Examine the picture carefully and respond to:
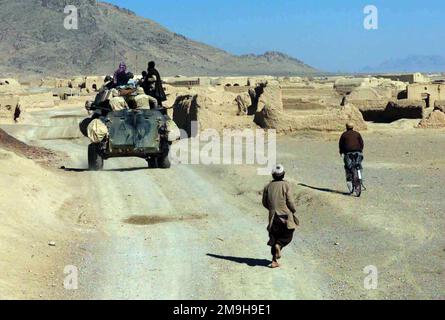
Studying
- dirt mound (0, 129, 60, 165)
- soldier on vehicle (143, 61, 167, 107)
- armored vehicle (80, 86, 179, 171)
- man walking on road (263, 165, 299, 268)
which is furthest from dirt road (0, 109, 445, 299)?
dirt mound (0, 129, 60, 165)

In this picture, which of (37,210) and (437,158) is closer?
(37,210)

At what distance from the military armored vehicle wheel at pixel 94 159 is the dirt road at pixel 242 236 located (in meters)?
0.39

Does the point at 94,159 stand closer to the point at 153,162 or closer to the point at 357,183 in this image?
the point at 153,162

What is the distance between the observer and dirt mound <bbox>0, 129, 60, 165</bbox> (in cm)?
2414

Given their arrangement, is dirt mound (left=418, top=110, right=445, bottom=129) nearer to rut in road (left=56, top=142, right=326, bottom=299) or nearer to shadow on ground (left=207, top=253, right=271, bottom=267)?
rut in road (left=56, top=142, right=326, bottom=299)

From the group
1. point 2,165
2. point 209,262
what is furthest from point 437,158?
point 209,262

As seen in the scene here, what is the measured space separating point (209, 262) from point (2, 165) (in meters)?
8.34

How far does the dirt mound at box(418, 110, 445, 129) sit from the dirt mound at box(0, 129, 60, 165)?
46.8ft

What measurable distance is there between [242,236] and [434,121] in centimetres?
2130

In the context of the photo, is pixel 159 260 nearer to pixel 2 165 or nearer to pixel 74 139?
pixel 2 165

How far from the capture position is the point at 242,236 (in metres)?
11.9

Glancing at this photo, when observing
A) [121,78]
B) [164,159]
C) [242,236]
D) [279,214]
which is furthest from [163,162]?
[279,214]

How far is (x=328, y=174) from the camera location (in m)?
19.0

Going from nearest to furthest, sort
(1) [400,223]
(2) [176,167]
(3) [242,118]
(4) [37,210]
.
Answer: (1) [400,223], (4) [37,210], (2) [176,167], (3) [242,118]
